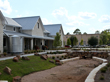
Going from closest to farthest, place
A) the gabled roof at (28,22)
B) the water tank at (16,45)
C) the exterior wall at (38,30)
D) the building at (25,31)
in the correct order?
1. the water tank at (16,45)
2. the building at (25,31)
3. the gabled roof at (28,22)
4. the exterior wall at (38,30)

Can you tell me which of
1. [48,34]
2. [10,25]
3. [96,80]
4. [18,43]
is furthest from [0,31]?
[48,34]

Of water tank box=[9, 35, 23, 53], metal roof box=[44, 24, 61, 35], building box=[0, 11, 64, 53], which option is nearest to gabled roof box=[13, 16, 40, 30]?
building box=[0, 11, 64, 53]

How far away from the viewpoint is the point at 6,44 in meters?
23.3

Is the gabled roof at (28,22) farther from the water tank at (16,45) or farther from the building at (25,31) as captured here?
the water tank at (16,45)

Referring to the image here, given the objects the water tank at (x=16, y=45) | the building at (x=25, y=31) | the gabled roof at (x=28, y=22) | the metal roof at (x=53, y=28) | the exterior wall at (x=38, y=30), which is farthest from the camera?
the metal roof at (x=53, y=28)

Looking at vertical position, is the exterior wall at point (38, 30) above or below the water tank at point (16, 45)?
above

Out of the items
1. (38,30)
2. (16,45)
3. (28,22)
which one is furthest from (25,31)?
(16,45)

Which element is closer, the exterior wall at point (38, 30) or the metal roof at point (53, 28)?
the exterior wall at point (38, 30)

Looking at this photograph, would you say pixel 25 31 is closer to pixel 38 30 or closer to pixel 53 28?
pixel 38 30

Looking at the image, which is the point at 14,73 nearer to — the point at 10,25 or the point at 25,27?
the point at 10,25

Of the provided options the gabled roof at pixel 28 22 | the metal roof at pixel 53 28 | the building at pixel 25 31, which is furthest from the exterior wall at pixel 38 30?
the metal roof at pixel 53 28

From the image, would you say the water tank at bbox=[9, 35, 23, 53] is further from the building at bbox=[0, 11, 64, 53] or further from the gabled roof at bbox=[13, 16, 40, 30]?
the gabled roof at bbox=[13, 16, 40, 30]

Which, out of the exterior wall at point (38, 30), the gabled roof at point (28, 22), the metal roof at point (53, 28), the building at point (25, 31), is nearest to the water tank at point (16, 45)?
the building at point (25, 31)

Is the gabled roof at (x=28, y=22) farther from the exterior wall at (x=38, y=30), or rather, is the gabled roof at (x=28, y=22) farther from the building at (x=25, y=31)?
the exterior wall at (x=38, y=30)
